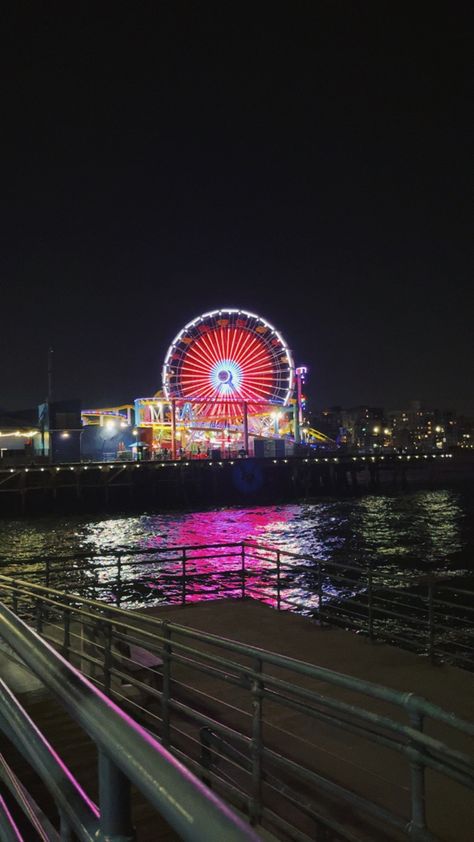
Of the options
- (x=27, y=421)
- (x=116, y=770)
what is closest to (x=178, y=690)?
(x=116, y=770)

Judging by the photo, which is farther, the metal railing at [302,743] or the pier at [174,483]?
the pier at [174,483]

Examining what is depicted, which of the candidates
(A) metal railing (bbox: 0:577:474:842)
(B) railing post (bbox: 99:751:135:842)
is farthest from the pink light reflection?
(B) railing post (bbox: 99:751:135:842)

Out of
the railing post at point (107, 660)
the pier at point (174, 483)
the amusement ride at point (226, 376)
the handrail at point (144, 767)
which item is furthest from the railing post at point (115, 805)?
the amusement ride at point (226, 376)

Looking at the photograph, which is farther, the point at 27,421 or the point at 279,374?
the point at 27,421

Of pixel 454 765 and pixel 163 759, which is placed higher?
pixel 163 759

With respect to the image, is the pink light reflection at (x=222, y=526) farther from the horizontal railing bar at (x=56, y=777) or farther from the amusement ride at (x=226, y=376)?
the horizontal railing bar at (x=56, y=777)

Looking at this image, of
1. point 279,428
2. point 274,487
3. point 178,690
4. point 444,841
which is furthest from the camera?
point 279,428

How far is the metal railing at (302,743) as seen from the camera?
2580 mm

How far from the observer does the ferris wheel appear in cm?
8088

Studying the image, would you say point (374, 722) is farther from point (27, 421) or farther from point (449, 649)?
point (27, 421)

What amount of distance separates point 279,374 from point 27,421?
34954 millimetres

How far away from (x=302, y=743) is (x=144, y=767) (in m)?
4.58

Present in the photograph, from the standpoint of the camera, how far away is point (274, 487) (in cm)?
7512

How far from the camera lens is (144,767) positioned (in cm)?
133
